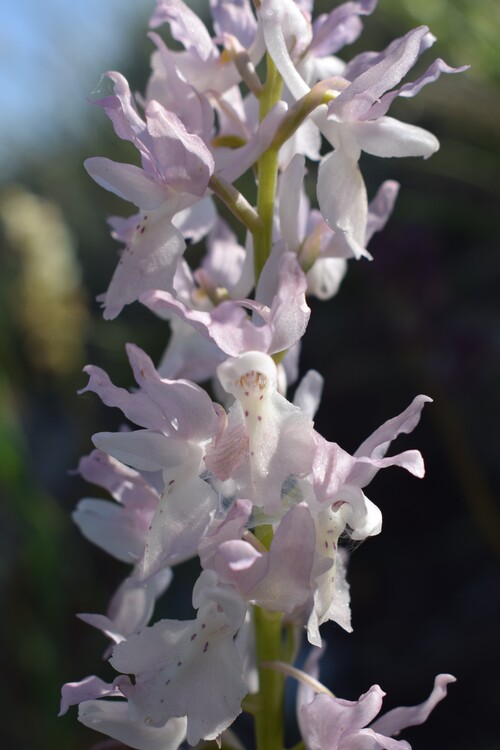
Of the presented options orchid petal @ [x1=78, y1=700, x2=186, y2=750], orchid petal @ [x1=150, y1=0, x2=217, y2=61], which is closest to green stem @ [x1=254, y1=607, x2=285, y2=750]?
orchid petal @ [x1=78, y1=700, x2=186, y2=750]

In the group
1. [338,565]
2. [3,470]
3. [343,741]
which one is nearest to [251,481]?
[338,565]

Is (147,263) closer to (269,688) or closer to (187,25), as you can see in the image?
(187,25)

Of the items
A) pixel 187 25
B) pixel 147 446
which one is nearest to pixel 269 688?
pixel 147 446

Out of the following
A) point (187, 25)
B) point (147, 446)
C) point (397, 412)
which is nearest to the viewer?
point (147, 446)

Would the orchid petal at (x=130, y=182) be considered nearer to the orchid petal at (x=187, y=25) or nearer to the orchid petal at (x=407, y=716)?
the orchid petal at (x=187, y=25)

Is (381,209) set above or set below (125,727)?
above

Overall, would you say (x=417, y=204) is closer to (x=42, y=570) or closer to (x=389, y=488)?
(x=389, y=488)

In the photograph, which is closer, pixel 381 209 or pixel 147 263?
pixel 147 263
